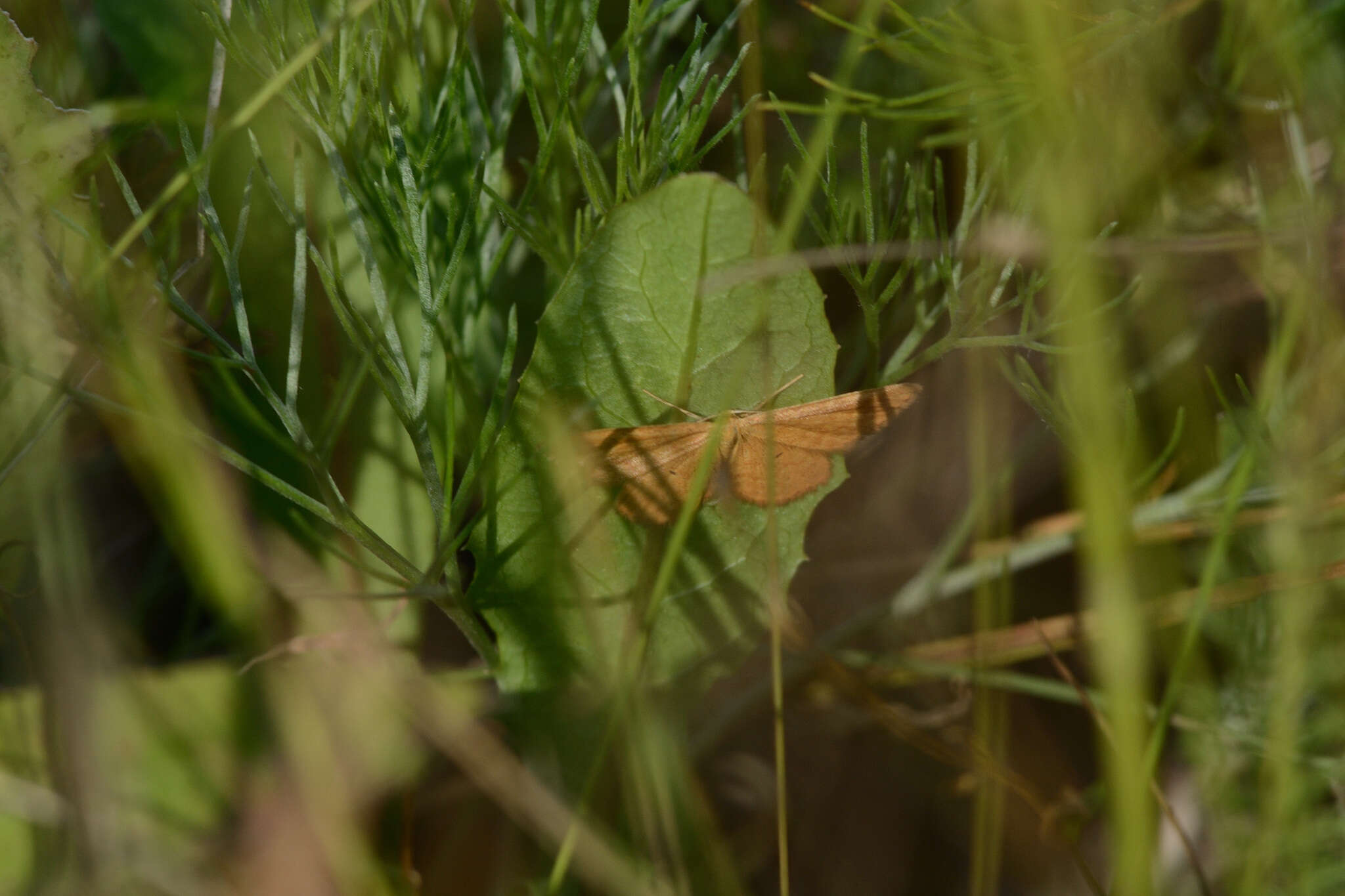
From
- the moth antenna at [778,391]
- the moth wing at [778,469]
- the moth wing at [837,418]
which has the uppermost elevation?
the moth antenna at [778,391]

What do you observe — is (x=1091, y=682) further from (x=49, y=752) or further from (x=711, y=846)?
(x=49, y=752)

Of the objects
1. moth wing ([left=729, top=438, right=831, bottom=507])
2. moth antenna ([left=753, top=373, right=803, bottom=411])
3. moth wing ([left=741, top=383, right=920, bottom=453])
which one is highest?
moth antenna ([left=753, top=373, right=803, bottom=411])

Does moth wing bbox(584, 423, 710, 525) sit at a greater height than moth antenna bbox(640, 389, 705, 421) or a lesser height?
lesser

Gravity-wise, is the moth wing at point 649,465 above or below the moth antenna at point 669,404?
below

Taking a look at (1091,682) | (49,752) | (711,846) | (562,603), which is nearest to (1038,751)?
(1091,682)
